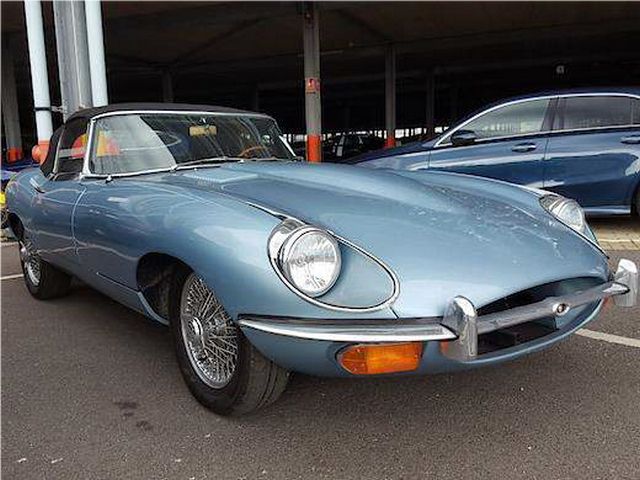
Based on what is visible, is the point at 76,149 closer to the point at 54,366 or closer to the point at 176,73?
the point at 54,366

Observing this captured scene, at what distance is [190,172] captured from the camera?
10.7 feet

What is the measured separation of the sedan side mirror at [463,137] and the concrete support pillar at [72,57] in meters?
4.51

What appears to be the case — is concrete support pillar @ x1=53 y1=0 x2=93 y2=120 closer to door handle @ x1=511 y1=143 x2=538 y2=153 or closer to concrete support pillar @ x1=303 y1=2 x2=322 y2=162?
door handle @ x1=511 y1=143 x2=538 y2=153

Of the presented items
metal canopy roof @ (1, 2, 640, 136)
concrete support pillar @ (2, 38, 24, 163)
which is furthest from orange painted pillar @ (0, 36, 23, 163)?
metal canopy roof @ (1, 2, 640, 136)

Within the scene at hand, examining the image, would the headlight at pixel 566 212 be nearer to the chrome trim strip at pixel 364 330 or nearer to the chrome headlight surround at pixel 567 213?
the chrome headlight surround at pixel 567 213

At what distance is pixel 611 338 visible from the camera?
337 centimetres

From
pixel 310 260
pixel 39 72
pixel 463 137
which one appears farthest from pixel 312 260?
pixel 39 72

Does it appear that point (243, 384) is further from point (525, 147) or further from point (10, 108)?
point (10, 108)

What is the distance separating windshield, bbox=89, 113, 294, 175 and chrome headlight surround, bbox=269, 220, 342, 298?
1439 millimetres

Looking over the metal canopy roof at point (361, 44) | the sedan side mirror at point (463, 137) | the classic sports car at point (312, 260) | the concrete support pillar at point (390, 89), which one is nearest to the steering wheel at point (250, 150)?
the classic sports car at point (312, 260)

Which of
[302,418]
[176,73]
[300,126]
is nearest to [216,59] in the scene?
[176,73]

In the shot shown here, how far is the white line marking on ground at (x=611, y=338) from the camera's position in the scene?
10.8 ft

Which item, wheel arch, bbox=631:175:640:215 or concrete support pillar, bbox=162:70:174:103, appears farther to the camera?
concrete support pillar, bbox=162:70:174:103

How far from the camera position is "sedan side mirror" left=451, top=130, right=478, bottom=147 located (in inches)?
263
